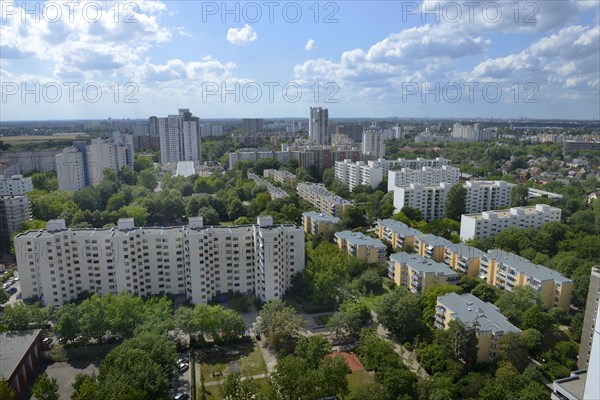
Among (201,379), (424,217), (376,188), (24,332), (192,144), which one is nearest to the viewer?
(201,379)

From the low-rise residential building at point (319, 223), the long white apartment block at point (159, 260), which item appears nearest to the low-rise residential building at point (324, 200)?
the low-rise residential building at point (319, 223)

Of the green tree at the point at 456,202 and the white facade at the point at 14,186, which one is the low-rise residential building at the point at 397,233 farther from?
the white facade at the point at 14,186

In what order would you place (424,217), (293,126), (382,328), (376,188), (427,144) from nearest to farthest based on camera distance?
(382,328), (424,217), (376,188), (427,144), (293,126)

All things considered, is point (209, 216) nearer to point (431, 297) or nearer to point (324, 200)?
point (324, 200)

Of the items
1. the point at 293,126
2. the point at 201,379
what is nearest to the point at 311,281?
the point at 201,379

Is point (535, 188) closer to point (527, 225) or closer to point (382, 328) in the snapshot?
point (527, 225)

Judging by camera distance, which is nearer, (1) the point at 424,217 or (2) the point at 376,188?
(1) the point at 424,217

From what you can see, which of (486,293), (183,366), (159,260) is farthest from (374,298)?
(159,260)
